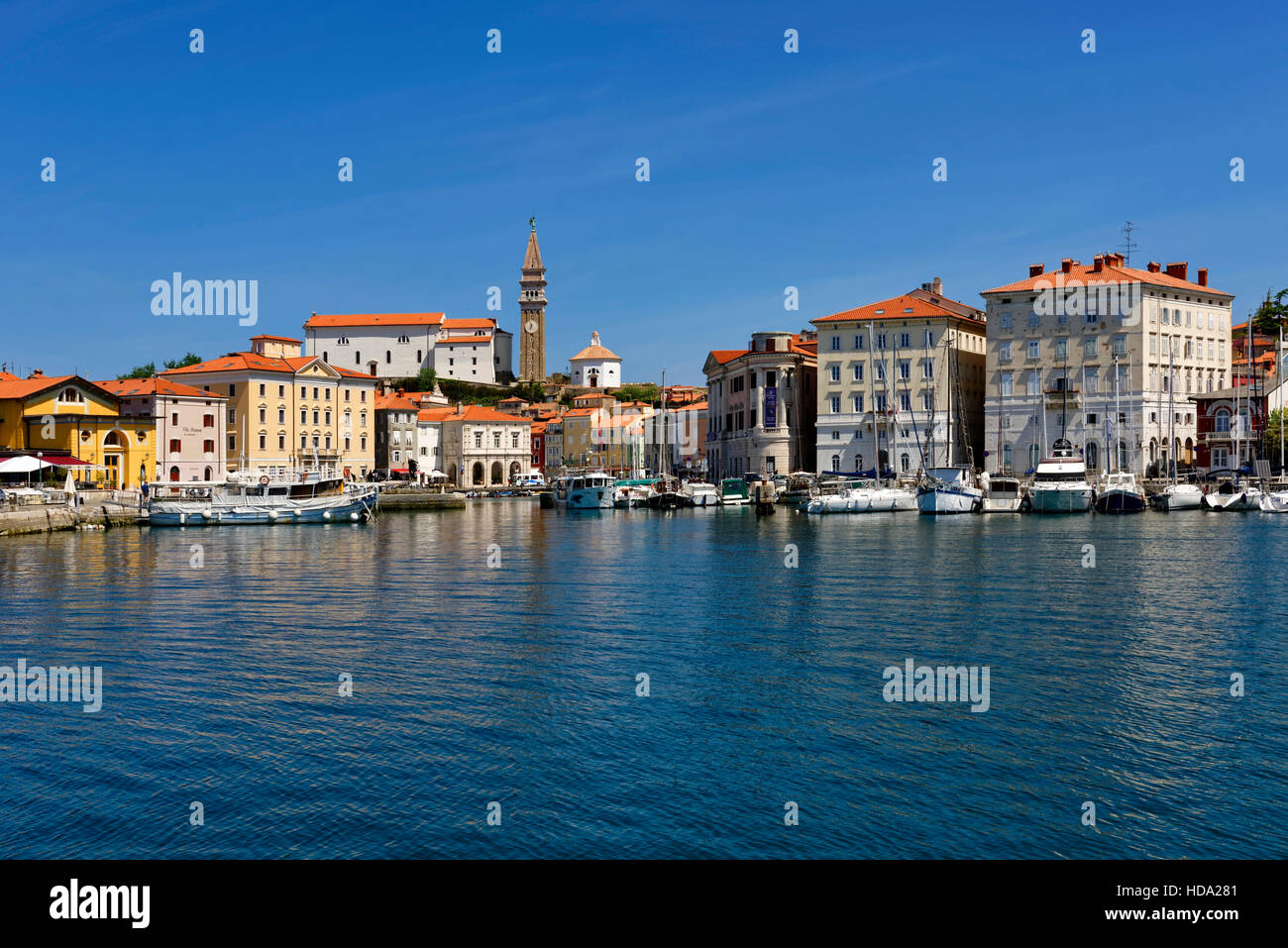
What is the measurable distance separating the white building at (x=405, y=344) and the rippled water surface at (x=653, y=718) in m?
118

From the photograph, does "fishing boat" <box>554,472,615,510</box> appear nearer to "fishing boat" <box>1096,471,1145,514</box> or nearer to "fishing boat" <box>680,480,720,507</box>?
"fishing boat" <box>680,480,720,507</box>

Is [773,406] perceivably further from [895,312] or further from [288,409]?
[288,409]

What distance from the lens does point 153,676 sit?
60.1ft

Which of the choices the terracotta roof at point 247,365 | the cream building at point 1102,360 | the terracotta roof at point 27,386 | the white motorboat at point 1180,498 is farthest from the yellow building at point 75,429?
the white motorboat at point 1180,498

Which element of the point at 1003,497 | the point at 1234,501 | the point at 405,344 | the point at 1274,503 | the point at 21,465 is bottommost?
the point at 1274,503

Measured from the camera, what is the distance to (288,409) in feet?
317

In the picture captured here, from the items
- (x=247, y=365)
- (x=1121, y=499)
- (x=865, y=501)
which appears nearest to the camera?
(x=1121, y=499)

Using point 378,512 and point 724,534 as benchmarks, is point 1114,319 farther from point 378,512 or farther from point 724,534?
point 378,512

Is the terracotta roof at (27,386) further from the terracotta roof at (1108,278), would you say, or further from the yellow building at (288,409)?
the terracotta roof at (1108,278)

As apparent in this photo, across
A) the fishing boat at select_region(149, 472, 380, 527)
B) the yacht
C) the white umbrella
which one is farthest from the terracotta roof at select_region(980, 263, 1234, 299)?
the white umbrella

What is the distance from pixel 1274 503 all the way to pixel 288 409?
7676cm

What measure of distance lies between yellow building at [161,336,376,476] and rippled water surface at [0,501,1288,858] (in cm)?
6310

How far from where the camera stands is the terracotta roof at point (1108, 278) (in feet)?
246

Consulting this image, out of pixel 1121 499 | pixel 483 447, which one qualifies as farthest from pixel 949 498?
pixel 483 447
